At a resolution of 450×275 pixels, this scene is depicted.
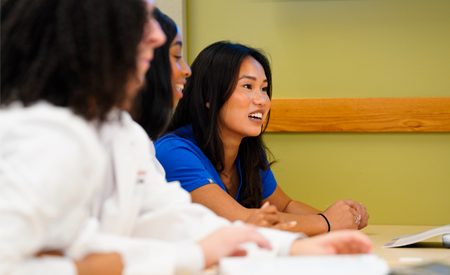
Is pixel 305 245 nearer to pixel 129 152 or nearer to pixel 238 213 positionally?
pixel 129 152

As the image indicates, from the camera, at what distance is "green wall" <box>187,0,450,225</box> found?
1.86 meters

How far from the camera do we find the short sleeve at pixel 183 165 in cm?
138

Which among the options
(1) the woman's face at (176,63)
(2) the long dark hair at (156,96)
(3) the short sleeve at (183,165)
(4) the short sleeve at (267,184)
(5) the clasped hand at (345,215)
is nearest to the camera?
(2) the long dark hair at (156,96)

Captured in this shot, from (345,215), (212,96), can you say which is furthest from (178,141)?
(345,215)

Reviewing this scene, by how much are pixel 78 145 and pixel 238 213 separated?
0.80 m

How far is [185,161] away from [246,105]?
0.35m

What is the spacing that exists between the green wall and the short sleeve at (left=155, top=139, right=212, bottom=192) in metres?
0.63

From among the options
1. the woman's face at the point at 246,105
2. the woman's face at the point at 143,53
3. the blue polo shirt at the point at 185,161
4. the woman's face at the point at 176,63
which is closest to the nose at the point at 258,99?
the woman's face at the point at 246,105

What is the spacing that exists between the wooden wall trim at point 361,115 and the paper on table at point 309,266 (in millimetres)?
1290

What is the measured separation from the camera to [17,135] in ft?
1.87

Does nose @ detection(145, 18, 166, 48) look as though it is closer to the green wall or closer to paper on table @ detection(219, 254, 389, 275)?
paper on table @ detection(219, 254, 389, 275)

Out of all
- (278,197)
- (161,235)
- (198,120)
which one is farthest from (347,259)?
(278,197)

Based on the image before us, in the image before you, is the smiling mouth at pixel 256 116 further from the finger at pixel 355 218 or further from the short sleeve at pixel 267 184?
the finger at pixel 355 218

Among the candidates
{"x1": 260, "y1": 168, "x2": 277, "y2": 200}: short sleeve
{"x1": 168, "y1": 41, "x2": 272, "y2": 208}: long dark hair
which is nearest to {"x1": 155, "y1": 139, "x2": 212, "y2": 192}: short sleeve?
{"x1": 168, "y1": 41, "x2": 272, "y2": 208}: long dark hair
